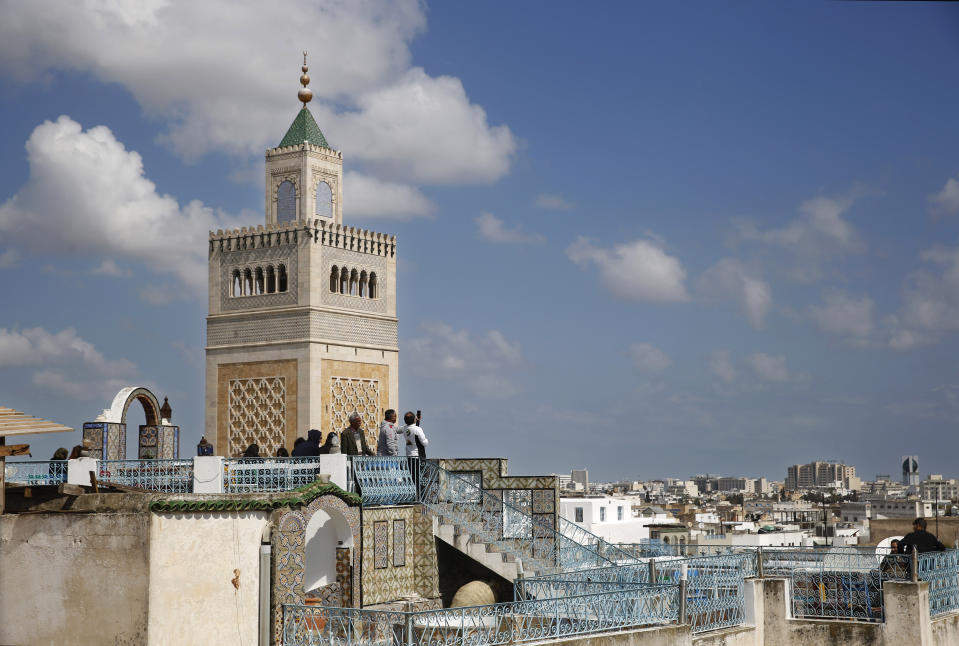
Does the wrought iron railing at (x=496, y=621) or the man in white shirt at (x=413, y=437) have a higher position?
the man in white shirt at (x=413, y=437)

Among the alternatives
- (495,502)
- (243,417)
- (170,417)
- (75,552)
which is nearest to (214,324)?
(243,417)

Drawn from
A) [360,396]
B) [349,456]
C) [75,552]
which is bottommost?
[75,552]

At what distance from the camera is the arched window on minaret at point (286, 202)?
26188 millimetres

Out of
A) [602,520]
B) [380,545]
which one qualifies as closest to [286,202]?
[380,545]

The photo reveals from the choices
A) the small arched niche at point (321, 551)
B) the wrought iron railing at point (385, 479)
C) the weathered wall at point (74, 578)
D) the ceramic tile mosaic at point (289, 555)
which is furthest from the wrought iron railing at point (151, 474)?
the wrought iron railing at point (385, 479)

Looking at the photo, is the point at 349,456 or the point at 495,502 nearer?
the point at 349,456

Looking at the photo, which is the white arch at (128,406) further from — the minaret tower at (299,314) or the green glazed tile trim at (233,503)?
the green glazed tile trim at (233,503)

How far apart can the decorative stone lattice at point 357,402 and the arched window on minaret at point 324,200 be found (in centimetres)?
353

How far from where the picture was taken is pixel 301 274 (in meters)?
25.5

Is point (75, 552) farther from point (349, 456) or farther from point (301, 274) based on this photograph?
point (301, 274)

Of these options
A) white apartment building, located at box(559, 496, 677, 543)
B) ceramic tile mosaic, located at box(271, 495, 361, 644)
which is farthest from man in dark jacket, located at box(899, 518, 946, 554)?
white apartment building, located at box(559, 496, 677, 543)

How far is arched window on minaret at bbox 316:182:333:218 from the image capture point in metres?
26.2

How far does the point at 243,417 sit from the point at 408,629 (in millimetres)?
14866

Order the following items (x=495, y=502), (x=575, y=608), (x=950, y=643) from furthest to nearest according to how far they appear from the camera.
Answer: (x=495, y=502), (x=950, y=643), (x=575, y=608)
